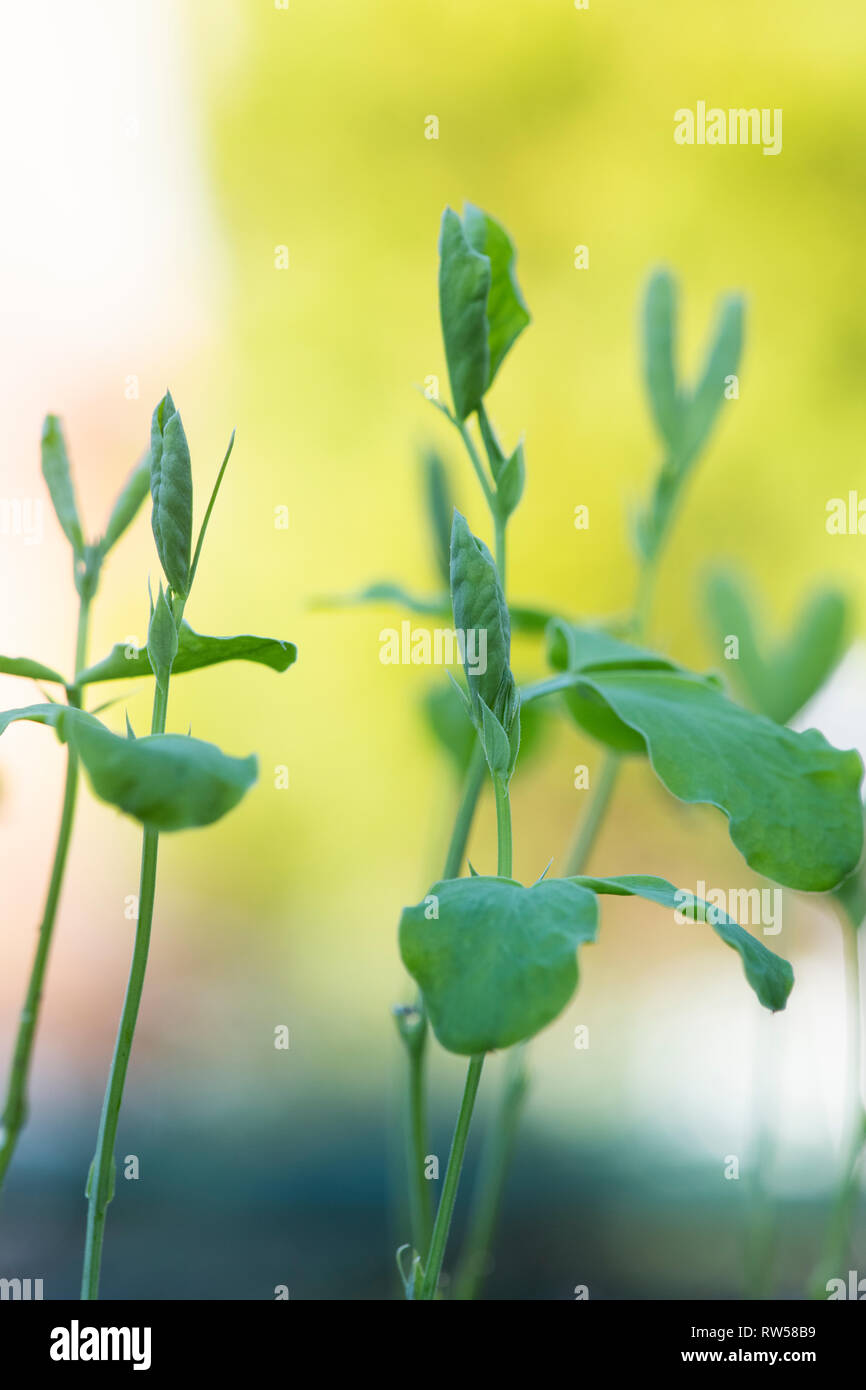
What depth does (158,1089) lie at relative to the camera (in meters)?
1.94

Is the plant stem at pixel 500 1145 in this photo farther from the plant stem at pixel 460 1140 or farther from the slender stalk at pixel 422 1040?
the plant stem at pixel 460 1140

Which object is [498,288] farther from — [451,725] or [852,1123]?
[852,1123]

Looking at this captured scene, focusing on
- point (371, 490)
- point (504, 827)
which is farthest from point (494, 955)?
point (371, 490)

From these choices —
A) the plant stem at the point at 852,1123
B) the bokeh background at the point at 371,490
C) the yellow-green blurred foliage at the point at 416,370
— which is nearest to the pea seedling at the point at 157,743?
the plant stem at the point at 852,1123

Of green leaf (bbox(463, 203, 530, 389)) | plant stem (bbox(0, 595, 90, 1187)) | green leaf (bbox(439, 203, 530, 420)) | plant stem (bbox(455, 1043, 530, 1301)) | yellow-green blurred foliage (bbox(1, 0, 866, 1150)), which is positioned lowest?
plant stem (bbox(455, 1043, 530, 1301))

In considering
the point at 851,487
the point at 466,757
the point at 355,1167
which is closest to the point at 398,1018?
the point at 466,757

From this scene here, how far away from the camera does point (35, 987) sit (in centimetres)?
42

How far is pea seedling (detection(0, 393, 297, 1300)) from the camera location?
0.26m

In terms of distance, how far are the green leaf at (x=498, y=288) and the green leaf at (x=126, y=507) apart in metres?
0.15

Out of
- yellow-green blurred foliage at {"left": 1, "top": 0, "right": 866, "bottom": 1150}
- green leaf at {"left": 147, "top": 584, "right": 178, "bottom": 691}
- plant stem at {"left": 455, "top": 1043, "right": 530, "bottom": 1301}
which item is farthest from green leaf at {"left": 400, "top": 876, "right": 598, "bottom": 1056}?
yellow-green blurred foliage at {"left": 1, "top": 0, "right": 866, "bottom": 1150}

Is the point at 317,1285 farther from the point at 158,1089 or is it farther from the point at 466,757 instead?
the point at 158,1089

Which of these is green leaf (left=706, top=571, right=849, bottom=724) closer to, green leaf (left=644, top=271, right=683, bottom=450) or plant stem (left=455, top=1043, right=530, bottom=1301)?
green leaf (left=644, top=271, right=683, bottom=450)

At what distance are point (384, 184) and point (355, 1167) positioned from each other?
2267mm

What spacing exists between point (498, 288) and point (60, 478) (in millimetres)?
193
